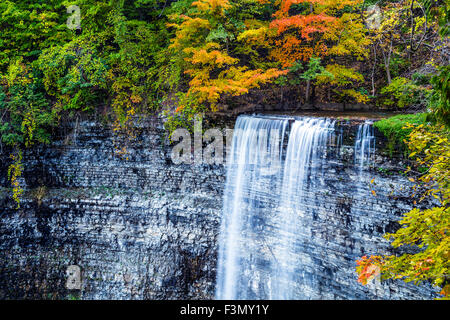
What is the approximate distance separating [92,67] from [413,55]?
13619 millimetres

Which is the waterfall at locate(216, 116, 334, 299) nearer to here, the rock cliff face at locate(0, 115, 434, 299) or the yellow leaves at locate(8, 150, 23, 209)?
the rock cliff face at locate(0, 115, 434, 299)

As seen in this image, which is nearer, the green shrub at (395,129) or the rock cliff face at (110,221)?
the green shrub at (395,129)

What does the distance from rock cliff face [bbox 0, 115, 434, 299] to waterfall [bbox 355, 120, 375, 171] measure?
4.91 m

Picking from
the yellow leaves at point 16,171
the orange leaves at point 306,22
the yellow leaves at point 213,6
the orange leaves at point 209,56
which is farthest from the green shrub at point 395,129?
the yellow leaves at point 16,171

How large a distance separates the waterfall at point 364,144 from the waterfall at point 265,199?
0.84 metres

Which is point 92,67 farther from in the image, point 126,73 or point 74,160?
point 74,160

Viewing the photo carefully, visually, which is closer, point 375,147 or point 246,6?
point 375,147

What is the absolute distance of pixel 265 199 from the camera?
1052 cm

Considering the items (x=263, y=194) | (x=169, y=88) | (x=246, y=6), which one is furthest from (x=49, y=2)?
(x=263, y=194)

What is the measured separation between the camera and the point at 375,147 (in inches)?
324

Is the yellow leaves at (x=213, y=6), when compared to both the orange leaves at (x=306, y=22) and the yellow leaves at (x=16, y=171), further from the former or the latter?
the yellow leaves at (x=16, y=171)

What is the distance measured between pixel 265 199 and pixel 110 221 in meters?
6.93

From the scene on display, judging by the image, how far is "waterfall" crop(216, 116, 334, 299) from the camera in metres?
9.48

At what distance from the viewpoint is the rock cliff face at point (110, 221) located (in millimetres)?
11875
